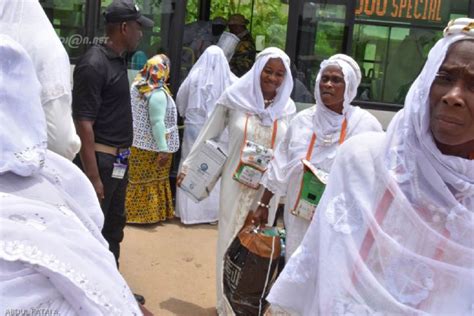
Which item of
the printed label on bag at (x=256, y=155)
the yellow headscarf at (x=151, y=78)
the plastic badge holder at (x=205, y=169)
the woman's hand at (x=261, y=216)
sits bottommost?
the woman's hand at (x=261, y=216)

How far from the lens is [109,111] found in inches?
174

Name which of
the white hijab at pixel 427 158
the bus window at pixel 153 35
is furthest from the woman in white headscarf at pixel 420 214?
the bus window at pixel 153 35

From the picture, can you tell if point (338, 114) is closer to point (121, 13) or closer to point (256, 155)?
point (256, 155)

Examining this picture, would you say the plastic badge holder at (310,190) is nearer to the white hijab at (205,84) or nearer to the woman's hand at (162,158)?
the woman's hand at (162,158)

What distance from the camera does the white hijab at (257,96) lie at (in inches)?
195

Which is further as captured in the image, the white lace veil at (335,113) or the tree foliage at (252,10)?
the tree foliage at (252,10)

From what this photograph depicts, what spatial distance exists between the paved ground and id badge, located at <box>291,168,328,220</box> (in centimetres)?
130

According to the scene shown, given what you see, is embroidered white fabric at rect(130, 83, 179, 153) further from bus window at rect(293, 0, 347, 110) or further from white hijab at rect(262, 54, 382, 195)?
white hijab at rect(262, 54, 382, 195)

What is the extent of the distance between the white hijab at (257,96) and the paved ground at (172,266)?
138 centimetres

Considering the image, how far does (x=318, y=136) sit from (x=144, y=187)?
2928 millimetres

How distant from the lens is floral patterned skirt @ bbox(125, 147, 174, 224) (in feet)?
22.1

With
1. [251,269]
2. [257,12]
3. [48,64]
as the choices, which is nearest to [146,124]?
[251,269]

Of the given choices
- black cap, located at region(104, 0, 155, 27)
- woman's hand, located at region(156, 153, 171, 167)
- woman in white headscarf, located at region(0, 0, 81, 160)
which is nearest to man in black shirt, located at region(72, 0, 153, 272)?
black cap, located at region(104, 0, 155, 27)

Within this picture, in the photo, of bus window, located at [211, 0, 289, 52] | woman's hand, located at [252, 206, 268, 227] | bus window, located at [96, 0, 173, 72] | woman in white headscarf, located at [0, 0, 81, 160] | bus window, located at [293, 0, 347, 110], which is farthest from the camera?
bus window, located at [211, 0, 289, 52]
